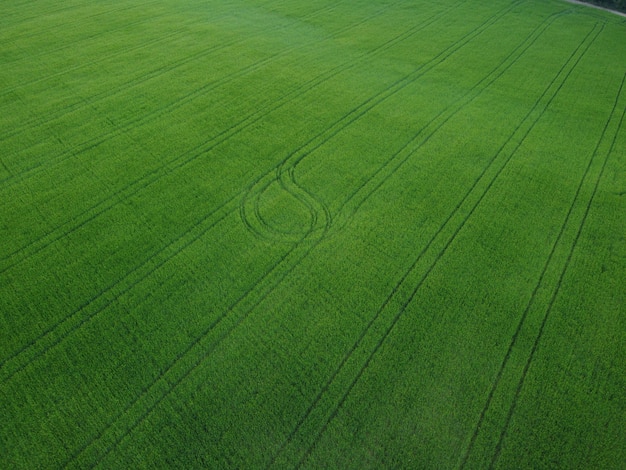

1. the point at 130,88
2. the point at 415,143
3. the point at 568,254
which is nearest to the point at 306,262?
the point at 415,143

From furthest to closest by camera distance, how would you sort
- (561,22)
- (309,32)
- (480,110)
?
(561,22) → (309,32) → (480,110)

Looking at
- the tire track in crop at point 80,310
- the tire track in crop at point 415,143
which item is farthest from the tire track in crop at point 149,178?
the tire track in crop at point 415,143

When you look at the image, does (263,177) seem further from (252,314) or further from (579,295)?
(579,295)

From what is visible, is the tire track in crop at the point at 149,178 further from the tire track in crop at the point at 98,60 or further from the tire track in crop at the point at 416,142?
the tire track in crop at the point at 98,60

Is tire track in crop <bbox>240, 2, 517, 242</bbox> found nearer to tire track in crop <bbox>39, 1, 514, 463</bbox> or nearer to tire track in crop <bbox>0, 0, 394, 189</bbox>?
tire track in crop <bbox>39, 1, 514, 463</bbox>

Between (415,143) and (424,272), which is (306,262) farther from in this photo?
(415,143)

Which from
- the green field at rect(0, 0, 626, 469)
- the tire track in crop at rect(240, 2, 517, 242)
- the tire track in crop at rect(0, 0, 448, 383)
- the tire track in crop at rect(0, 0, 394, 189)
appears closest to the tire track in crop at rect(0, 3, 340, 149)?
the tire track in crop at rect(0, 0, 394, 189)

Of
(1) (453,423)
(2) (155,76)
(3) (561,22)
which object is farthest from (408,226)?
(3) (561,22)
